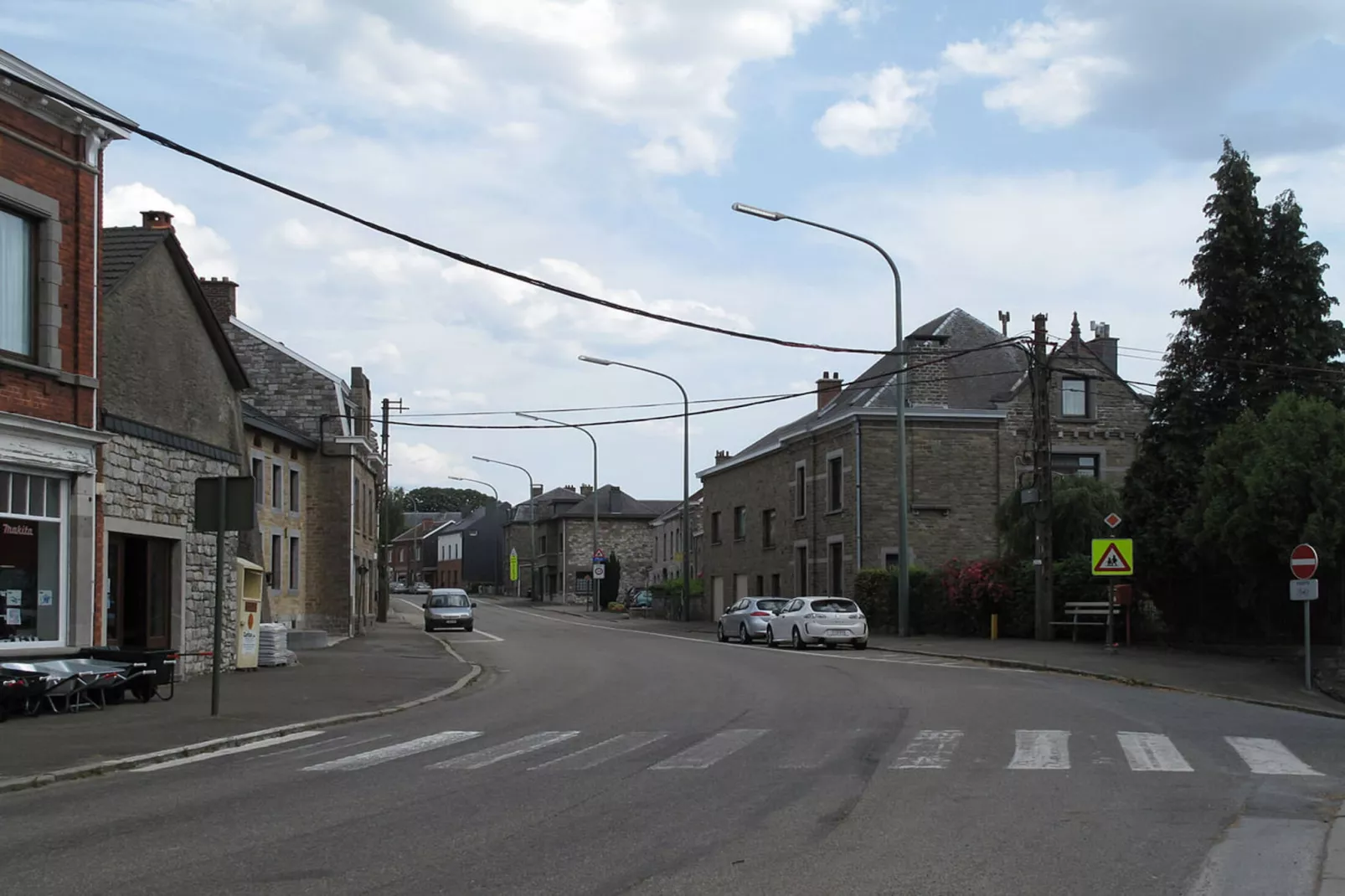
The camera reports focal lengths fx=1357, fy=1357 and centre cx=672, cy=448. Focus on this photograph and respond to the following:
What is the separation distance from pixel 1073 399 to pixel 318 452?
23296mm

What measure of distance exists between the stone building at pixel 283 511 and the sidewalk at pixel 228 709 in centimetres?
799

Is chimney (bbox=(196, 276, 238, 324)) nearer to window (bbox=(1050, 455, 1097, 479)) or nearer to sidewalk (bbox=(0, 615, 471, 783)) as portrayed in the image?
sidewalk (bbox=(0, 615, 471, 783))

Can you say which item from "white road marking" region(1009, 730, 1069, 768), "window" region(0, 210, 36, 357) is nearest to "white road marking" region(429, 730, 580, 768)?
"white road marking" region(1009, 730, 1069, 768)

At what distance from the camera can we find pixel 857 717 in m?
15.6

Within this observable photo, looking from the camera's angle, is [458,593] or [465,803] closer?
[465,803]

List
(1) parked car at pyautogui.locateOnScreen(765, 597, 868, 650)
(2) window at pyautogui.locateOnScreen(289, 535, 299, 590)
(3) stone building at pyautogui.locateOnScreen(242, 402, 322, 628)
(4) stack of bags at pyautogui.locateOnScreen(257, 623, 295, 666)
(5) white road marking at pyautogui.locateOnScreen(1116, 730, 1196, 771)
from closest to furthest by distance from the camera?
(5) white road marking at pyautogui.locateOnScreen(1116, 730, 1196, 771) < (4) stack of bags at pyautogui.locateOnScreen(257, 623, 295, 666) < (1) parked car at pyautogui.locateOnScreen(765, 597, 868, 650) < (3) stone building at pyautogui.locateOnScreen(242, 402, 322, 628) < (2) window at pyautogui.locateOnScreen(289, 535, 299, 590)

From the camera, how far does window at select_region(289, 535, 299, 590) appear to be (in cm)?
3753

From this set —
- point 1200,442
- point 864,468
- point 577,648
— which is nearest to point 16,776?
point 577,648

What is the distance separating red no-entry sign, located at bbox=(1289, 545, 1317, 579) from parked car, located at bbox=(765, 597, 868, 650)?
13215mm

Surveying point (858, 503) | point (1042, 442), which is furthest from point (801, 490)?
point (1042, 442)

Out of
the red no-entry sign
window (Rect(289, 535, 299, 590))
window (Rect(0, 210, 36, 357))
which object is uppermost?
window (Rect(0, 210, 36, 357))

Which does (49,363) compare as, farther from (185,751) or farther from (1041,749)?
(1041,749)

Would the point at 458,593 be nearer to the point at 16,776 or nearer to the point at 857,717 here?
the point at 857,717

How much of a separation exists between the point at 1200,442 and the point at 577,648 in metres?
15.2
